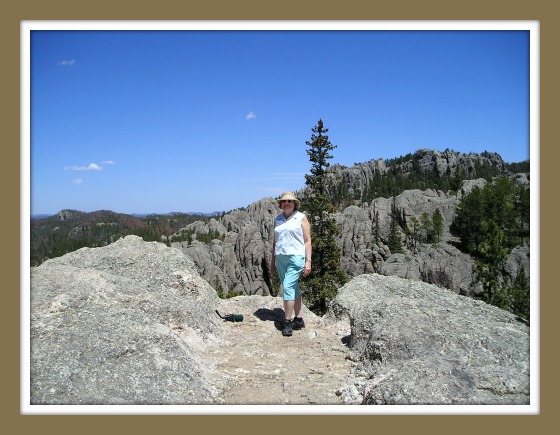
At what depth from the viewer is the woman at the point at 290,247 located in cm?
914

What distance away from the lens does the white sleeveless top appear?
923 cm

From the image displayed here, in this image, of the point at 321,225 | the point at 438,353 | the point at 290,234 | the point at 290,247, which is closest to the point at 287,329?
the point at 290,247

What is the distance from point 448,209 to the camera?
117 metres

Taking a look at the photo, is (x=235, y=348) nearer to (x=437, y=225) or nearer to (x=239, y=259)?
(x=437, y=225)

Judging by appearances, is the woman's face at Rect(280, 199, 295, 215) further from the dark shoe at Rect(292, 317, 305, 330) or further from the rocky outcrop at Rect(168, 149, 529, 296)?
the rocky outcrop at Rect(168, 149, 529, 296)

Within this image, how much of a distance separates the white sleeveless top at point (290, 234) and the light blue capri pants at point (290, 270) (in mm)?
142

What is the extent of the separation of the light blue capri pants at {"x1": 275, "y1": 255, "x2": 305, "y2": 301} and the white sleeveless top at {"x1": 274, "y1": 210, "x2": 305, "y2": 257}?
14 centimetres

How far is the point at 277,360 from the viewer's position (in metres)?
8.41

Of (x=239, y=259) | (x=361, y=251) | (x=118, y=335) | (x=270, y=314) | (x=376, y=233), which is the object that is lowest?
(x=239, y=259)

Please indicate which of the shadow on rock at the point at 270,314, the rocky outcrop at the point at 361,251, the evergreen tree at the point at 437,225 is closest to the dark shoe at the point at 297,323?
the shadow on rock at the point at 270,314

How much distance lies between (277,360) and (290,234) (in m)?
2.73

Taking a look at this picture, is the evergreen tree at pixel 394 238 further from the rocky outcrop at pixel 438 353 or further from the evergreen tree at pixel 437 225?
the rocky outcrop at pixel 438 353
